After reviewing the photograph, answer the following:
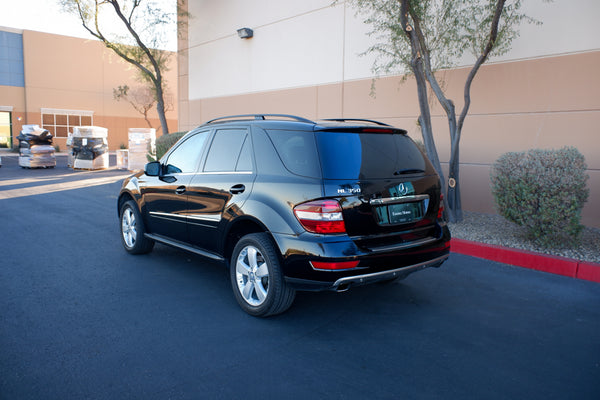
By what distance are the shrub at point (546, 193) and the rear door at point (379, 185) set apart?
2.51 meters

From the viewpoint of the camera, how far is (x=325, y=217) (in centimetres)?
355

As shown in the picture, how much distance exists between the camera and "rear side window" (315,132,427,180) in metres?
3.69

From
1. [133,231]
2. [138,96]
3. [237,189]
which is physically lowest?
[133,231]

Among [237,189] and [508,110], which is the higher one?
[508,110]

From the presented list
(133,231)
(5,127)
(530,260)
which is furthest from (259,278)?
(5,127)

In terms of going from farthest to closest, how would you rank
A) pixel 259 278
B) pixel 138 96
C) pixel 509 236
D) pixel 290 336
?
pixel 138 96 < pixel 509 236 < pixel 259 278 < pixel 290 336

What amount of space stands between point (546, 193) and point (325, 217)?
3861 mm

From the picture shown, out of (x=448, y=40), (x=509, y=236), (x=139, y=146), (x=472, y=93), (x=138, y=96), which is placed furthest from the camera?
(x=138, y=96)

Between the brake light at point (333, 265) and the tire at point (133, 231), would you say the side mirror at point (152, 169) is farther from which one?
the brake light at point (333, 265)

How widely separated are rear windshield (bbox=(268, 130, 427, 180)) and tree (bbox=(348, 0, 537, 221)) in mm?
4080

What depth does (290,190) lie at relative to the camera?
3.74m

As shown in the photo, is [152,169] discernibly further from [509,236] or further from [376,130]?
[509,236]

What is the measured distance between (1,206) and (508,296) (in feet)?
34.2

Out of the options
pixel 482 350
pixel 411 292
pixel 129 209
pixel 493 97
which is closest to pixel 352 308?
pixel 411 292
